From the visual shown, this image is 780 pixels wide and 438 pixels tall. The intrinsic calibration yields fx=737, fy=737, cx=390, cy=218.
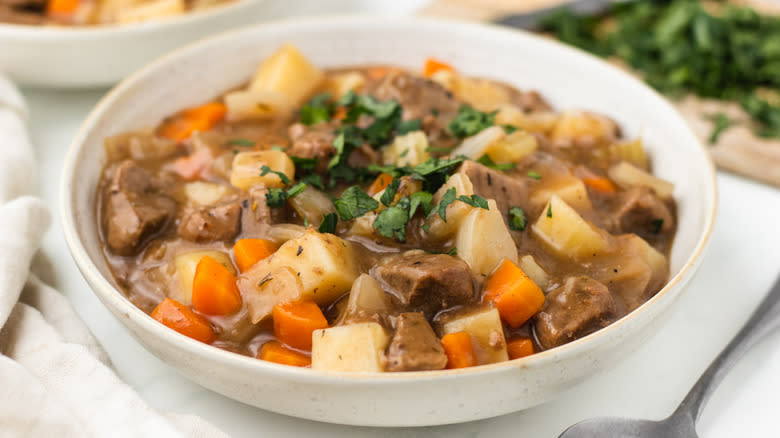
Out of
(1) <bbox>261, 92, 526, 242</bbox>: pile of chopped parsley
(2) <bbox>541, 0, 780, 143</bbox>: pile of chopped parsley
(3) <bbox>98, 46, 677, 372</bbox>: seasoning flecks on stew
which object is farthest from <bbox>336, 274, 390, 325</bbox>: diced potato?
(2) <bbox>541, 0, 780, 143</bbox>: pile of chopped parsley

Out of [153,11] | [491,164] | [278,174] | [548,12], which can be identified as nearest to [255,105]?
[278,174]

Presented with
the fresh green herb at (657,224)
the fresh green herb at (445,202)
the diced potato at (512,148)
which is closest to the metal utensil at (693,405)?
the fresh green herb at (657,224)

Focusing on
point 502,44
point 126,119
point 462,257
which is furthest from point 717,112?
point 126,119

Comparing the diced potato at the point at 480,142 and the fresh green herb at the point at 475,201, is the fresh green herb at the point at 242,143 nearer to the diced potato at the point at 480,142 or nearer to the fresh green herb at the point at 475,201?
the diced potato at the point at 480,142

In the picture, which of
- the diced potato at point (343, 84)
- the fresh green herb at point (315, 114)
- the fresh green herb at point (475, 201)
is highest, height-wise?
the fresh green herb at point (475, 201)

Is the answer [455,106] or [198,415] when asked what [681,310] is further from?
[198,415]

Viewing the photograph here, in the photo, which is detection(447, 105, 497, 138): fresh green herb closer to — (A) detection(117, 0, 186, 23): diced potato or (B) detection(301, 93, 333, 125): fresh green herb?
(B) detection(301, 93, 333, 125): fresh green herb
